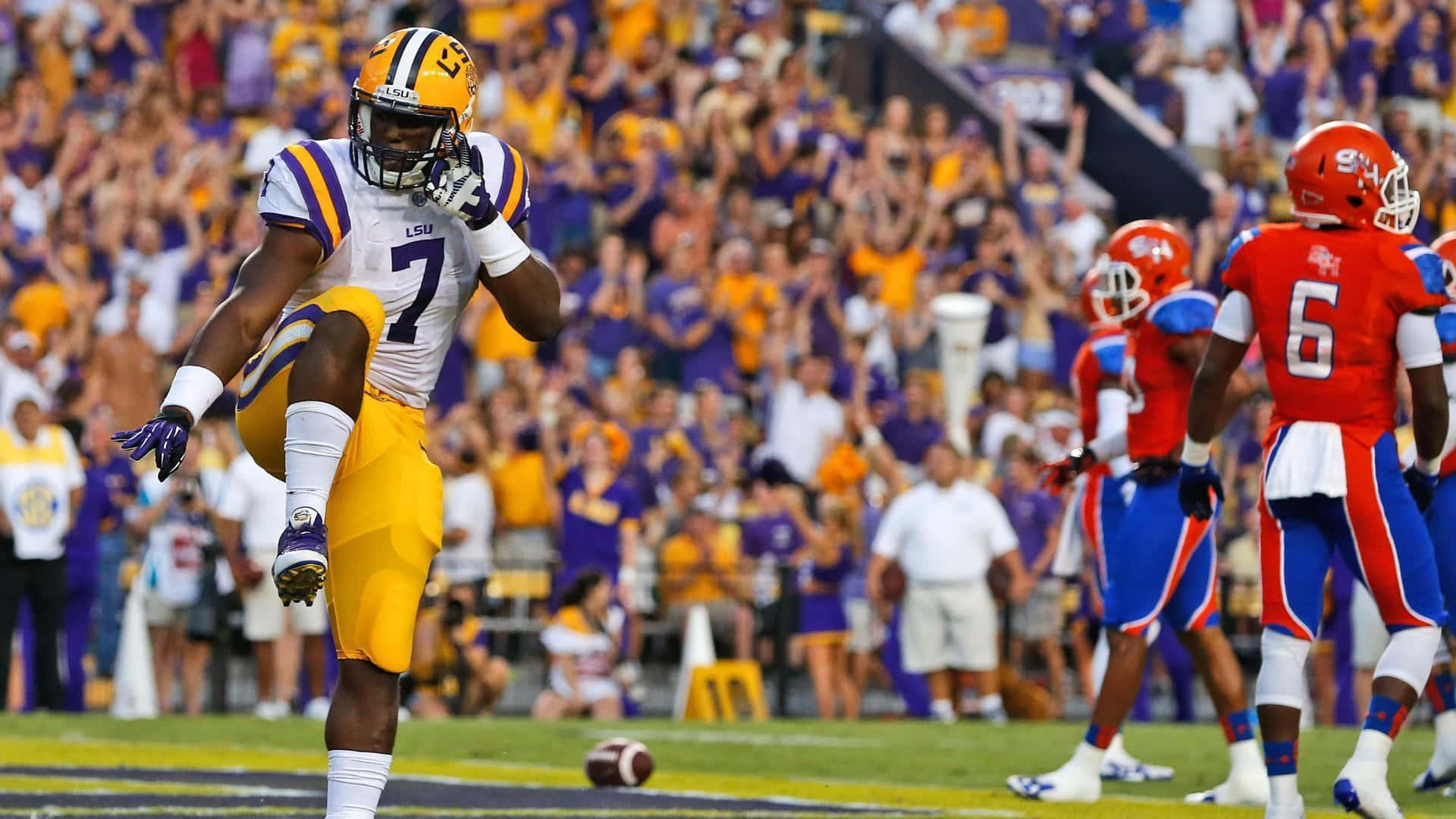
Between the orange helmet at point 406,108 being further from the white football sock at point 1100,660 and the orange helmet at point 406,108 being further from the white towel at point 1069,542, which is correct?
the white towel at point 1069,542

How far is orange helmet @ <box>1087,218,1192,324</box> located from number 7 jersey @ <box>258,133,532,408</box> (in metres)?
3.67

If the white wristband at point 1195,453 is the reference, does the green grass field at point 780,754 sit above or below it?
below

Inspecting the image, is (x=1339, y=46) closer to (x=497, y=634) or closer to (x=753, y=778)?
(x=497, y=634)

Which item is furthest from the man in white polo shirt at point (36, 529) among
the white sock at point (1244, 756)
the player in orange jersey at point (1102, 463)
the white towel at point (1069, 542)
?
the white sock at point (1244, 756)

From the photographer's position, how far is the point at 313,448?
5762 mm

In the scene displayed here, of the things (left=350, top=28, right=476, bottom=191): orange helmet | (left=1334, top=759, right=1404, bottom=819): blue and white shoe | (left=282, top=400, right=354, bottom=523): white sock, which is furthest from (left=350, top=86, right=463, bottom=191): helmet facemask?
(left=1334, top=759, right=1404, bottom=819): blue and white shoe

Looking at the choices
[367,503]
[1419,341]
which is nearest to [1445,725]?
[1419,341]

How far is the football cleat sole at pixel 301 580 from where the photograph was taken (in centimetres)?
552

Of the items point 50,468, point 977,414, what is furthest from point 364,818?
point 977,414

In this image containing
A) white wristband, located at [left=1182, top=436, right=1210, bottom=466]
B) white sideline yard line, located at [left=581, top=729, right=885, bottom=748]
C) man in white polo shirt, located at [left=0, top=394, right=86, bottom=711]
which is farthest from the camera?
man in white polo shirt, located at [left=0, top=394, right=86, bottom=711]

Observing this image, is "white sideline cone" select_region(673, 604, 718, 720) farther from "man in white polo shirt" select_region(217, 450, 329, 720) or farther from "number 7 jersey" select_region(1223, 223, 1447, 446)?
"number 7 jersey" select_region(1223, 223, 1447, 446)

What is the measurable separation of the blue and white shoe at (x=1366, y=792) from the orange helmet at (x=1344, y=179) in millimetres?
1621

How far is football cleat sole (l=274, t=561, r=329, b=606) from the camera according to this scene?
552 cm

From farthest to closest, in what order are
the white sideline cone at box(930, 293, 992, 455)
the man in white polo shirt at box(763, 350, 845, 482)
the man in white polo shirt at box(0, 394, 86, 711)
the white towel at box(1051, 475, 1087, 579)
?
the white sideline cone at box(930, 293, 992, 455)
the man in white polo shirt at box(763, 350, 845, 482)
the man in white polo shirt at box(0, 394, 86, 711)
the white towel at box(1051, 475, 1087, 579)
